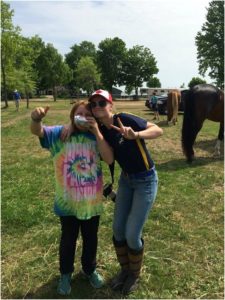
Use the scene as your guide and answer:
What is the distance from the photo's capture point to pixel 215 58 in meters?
58.5

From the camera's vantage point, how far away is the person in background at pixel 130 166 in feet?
11.3

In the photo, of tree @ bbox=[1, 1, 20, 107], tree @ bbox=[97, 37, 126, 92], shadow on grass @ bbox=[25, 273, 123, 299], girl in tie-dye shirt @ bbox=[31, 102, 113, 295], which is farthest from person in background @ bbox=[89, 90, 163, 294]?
tree @ bbox=[97, 37, 126, 92]

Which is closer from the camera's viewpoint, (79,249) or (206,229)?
(79,249)

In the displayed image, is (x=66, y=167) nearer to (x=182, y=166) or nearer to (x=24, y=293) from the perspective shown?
(x=24, y=293)

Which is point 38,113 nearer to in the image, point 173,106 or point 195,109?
point 195,109

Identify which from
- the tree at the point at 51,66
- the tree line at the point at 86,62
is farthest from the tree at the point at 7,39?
the tree at the point at 51,66

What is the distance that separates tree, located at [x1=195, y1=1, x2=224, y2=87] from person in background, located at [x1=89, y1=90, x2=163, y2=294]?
56.4 meters

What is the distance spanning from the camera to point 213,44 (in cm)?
5941

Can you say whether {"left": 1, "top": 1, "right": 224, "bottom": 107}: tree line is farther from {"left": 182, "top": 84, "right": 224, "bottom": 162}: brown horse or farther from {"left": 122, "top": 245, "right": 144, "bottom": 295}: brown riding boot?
{"left": 122, "top": 245, "right": 144, "bottom": 295}: brown riding boot

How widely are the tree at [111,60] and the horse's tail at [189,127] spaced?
72.8 m

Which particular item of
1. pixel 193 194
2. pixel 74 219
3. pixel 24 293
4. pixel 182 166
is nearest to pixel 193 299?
pixel 74 219

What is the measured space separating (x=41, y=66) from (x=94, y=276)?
A: 65214mm

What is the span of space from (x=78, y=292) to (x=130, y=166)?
1.38 meters

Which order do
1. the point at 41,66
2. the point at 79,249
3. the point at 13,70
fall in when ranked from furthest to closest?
the point at 41,66
the point at 13,70
the point at 79,249
